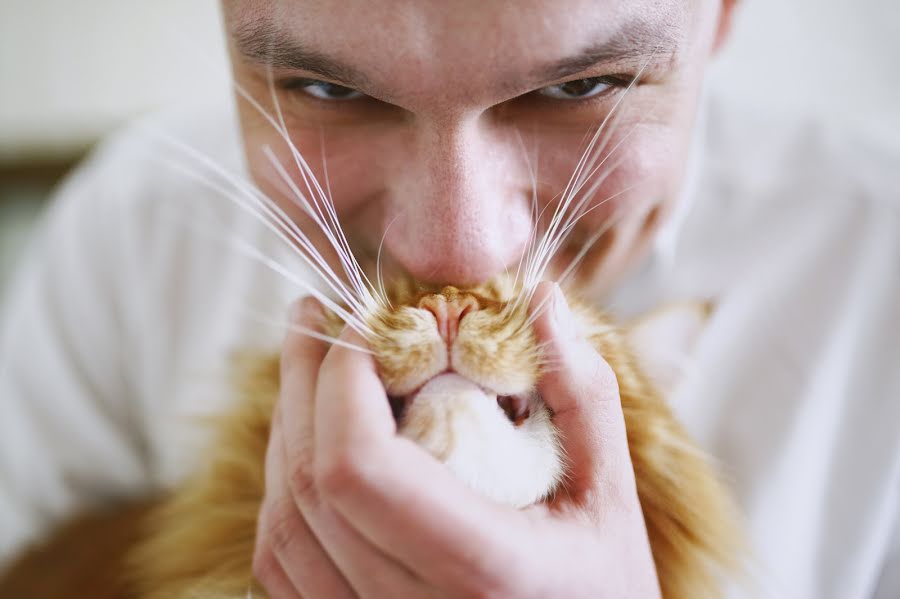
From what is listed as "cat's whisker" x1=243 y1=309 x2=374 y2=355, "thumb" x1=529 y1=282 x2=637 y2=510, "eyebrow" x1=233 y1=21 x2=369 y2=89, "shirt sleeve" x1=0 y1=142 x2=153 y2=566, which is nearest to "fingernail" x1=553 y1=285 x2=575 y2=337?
"thumb" x1=529 y1=282 x2=637 y2=510

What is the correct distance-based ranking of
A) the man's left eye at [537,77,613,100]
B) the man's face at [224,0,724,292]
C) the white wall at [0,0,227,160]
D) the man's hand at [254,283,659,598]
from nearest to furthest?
the man's hand at [254,283,659,598] → the man's face at [224,0,724,292] → the man's left eye at [537,77,613,100] → the white wall at [0,0,227,160]

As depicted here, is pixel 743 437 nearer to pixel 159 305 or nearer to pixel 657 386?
pixel 657 386

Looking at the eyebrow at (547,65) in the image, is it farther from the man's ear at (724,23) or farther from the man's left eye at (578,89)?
the man's ear at (724,23)

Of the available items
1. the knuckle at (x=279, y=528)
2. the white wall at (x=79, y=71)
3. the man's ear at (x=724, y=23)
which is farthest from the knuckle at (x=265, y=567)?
the white wall at (x=79, y=71)

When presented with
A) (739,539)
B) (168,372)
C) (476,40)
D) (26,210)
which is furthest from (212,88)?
(739,539)

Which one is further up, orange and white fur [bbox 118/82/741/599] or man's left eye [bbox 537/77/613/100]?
man's left eye [bbox 537/77/613/100]

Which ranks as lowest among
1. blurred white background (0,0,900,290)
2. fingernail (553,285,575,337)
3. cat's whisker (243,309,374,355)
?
cat's whisker (243,309,374,355)

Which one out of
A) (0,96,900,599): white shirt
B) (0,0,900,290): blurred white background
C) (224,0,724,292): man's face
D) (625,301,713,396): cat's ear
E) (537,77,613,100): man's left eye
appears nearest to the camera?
(224,0,724,292): man's face

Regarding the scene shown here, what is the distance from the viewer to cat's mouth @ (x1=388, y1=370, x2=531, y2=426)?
53cm

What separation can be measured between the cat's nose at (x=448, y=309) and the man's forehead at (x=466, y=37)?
0.18 metres

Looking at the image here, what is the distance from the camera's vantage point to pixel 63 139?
2.57m

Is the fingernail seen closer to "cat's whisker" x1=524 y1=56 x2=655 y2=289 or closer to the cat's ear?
"cat's whisker" x1=524 y1=56 x2=655 y2=289

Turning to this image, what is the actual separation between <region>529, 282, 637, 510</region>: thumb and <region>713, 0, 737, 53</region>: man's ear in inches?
20.1

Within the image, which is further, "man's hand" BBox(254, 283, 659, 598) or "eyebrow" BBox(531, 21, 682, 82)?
"eyebrow" BBox(531, 21, 682, 82)
